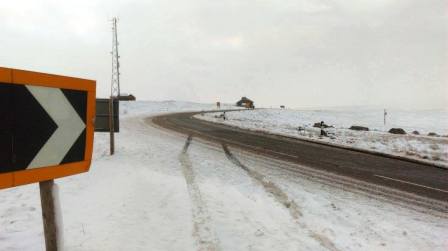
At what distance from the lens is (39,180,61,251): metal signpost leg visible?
2899mm

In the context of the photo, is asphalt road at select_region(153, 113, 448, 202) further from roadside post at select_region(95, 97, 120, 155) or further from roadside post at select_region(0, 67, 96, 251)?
roadside post at select_region(0, 67, 96, 251)

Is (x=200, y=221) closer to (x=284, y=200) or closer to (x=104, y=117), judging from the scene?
(x=284, y=200)

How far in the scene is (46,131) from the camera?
2799 mm

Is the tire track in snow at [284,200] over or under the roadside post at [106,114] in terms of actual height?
under

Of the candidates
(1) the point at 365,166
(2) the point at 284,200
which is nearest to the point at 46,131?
(2) the point at 284,200

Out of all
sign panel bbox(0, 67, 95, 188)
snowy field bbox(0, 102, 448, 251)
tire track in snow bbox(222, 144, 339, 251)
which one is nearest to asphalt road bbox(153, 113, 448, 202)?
snowy field bbox(0, 102, 448, 251)

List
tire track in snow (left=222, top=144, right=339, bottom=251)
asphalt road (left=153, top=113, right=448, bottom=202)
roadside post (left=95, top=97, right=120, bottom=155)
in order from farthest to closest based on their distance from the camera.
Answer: roadside post (left=95, top=97, right=120, bottom=155)
asphalt road (left=153, top=113, right=448, bottom=202)
tire track in snow (left=222, top=144, right=339, bottom=251)

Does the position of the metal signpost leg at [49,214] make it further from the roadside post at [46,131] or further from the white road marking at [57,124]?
the white road marking at [57,124]

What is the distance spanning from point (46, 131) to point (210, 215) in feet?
12.2

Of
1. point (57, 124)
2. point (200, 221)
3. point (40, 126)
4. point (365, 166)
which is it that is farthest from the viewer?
point (365, 166)

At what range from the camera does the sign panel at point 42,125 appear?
8.18 feet

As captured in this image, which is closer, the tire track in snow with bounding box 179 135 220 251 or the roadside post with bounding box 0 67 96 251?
the roadside post with bounding box 0 67 96 251

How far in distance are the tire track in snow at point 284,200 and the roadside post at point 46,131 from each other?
3.76 metres

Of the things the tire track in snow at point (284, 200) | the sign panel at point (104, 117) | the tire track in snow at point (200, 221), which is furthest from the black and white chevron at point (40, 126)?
the sign panel at point (104, 117)
